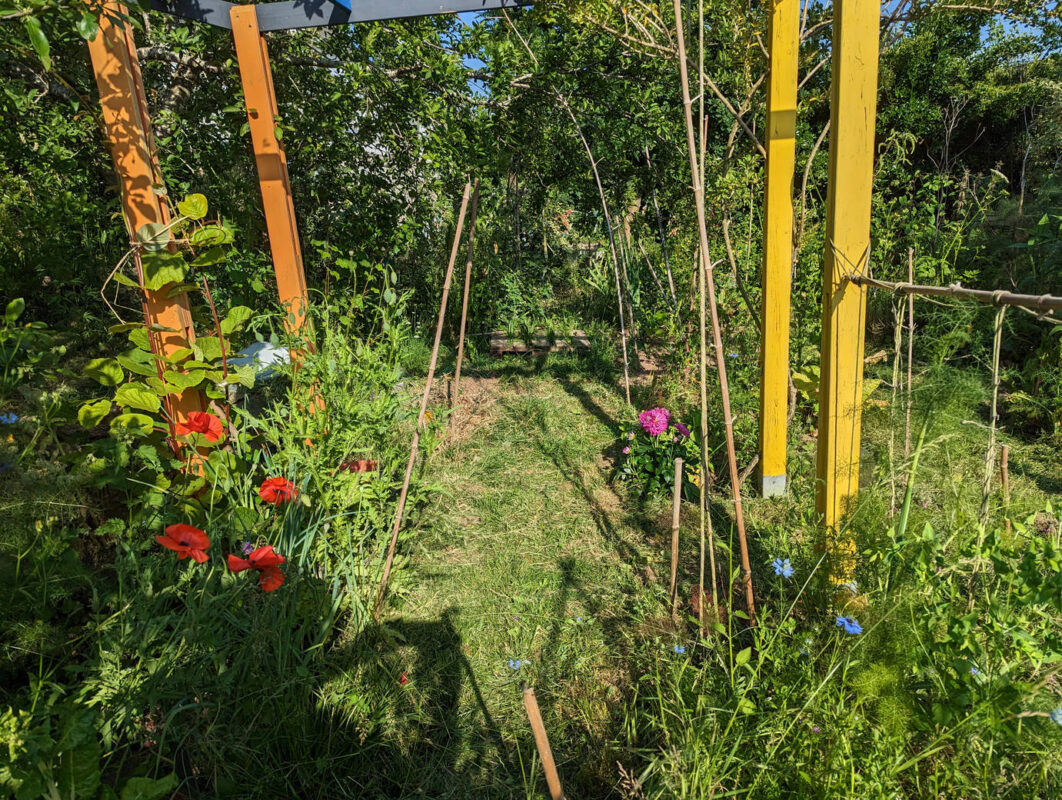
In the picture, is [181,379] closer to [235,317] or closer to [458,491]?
[235,317]

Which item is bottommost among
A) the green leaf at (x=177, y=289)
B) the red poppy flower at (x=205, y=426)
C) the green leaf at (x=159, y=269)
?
the red poppy flower at (x=205, y=426)

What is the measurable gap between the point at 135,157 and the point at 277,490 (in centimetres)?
128

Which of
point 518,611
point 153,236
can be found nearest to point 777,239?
point 518,611

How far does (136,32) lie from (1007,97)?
7917mm

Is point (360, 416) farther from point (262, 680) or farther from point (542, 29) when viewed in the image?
point (542, 29)

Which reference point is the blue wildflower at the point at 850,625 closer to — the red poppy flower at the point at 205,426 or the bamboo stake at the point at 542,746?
the bamboo stake at the point at 542,746

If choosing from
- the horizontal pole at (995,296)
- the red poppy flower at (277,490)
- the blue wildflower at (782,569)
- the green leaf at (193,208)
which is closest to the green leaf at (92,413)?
A: the red poppy flower at (277,490)

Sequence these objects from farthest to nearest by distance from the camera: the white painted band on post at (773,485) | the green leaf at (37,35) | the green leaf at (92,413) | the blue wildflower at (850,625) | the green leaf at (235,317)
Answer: the white painted band on post at (773,485)
the green leaf at (235,317)
the green leaf at (92,413)
the green leaf at (37,35)
the blue wildflower at (850,625)

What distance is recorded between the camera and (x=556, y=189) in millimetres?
5750

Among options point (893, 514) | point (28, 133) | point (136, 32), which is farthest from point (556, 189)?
point (893, 514)

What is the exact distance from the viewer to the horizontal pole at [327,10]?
9.08ft

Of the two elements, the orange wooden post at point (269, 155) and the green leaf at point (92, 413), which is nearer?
the green leaf at point (92, 413)

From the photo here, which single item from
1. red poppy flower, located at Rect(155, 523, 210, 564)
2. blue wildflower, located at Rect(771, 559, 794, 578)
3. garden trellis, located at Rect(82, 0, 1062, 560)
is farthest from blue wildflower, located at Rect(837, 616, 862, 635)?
red poppy flower, located at Rect(155, 523, 210, 564)

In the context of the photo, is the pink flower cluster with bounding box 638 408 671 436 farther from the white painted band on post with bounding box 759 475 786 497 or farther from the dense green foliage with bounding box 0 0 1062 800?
the white painted band on post with bounding box 759 475 786 497
